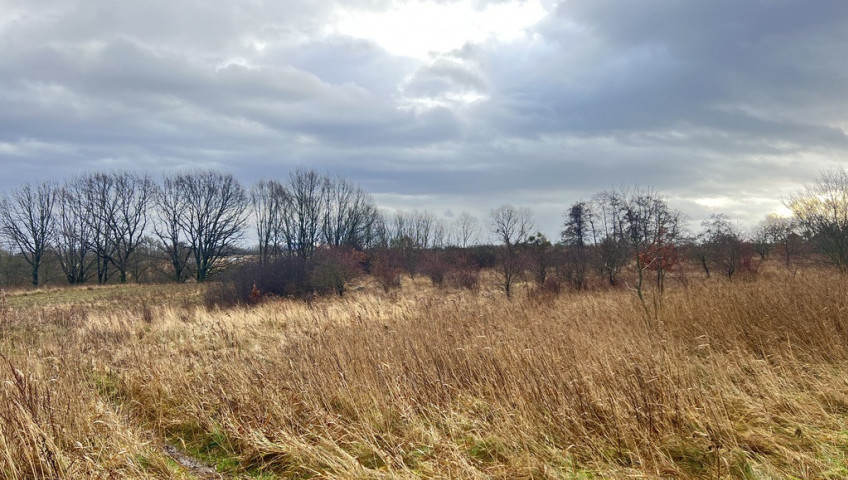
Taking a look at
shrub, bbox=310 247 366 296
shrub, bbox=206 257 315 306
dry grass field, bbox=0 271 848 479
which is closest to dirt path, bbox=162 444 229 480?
dry grass field, bbox=0 271 848 479

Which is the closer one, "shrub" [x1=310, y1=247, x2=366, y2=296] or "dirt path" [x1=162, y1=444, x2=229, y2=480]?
"dirt path" [x1=162, y1=444, x2=229, y2=480]

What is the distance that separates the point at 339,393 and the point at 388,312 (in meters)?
6.17

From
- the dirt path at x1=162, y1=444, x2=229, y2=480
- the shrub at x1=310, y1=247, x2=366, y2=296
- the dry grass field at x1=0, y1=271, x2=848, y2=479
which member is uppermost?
the shrub at x1=310, y1=247, x2=366, y2=296

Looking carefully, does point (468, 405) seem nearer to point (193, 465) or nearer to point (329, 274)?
point (193, 465)

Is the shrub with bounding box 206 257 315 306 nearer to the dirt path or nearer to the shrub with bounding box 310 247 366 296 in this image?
the shrub with bounding box 310 247 366 296

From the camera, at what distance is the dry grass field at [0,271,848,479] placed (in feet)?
11.2

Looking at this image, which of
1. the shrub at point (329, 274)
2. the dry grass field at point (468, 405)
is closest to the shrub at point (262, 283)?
the shrub at point (329, 274)

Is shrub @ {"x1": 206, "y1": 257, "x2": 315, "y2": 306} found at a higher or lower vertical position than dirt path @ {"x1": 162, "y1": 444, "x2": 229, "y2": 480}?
higher

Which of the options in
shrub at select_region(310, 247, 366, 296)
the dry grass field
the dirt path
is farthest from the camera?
shrub at select_region(310, 247, 366, 296)

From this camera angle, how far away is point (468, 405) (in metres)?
4.66

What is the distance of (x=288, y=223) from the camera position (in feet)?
152

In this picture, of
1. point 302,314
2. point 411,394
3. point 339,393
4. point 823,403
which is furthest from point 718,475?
point 302,314

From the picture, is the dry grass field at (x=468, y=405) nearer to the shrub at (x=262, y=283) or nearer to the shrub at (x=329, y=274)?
the shrub at (x=262, y=283)

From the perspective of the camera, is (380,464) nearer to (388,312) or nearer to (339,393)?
(339,393)
